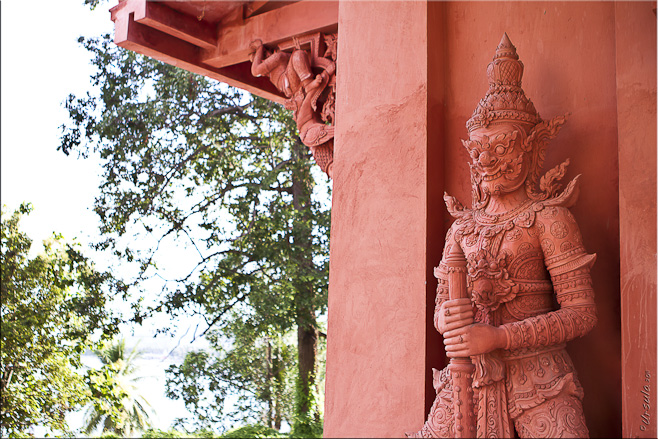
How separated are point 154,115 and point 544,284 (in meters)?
12.2

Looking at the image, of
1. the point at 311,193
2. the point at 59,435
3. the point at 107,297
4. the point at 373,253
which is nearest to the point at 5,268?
the point at 107,297

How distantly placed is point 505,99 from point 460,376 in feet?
4.21

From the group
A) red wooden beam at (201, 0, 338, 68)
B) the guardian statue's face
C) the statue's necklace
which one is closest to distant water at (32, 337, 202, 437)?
red wooden beam at (201, 0, 338, 68)

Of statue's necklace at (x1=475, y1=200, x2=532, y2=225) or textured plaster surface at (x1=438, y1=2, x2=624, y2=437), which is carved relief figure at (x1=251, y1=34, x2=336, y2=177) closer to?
textured plaster surface at (x1=438, y1=2, x2=624, y2=437)

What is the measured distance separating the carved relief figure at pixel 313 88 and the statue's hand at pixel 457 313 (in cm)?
255

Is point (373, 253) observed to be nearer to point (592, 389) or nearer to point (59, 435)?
point (592, 389)

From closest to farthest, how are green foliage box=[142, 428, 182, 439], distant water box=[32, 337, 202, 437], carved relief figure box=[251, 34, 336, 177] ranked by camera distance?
carved relief figure box=[251, 34, 336, 177]
green foliage box=[142, 428, 182, 439]
distant water box=[32, 337, 202, 437]

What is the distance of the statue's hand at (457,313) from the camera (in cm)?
300

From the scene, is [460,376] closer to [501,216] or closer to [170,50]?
[501,216]

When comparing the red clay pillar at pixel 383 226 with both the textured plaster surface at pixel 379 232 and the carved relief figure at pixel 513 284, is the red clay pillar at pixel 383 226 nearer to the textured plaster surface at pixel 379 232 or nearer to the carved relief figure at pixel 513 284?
the textured plaster surface at pixel 379 232

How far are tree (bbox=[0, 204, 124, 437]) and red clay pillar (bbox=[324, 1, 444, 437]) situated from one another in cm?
1060

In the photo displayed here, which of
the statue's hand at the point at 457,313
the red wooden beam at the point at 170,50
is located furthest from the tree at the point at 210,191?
the statue's hand at the point at 457,313

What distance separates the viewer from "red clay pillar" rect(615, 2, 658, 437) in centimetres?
307

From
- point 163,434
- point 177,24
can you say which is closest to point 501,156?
point 177,24
